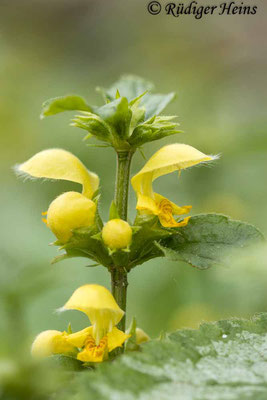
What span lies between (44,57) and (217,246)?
302 inches

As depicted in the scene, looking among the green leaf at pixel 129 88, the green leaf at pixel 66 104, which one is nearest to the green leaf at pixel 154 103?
the green leaf at pixel 129 88

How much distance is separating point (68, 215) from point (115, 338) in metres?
0.31

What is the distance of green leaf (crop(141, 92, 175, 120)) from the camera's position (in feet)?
5.43

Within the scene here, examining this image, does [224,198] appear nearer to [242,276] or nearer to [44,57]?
[242,276]

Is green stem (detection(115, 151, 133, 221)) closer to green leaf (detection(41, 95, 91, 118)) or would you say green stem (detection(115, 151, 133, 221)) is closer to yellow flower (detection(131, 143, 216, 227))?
yellow flower (detection(131, 143, 216, 227))

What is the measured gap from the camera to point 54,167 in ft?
5.34

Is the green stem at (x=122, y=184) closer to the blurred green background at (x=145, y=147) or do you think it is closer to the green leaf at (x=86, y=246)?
the green leaf at (x=86, y=246)

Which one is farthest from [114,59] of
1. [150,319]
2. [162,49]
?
[150,319]

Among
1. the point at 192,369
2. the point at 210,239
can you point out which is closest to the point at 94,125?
the point at 210,239

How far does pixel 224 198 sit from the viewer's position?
3.85 meters

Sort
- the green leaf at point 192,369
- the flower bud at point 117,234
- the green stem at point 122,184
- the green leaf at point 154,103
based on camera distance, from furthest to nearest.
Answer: the green leaf at point 154,103 < the green stem at point 122,184 < the flower bud at point 117,234 < the green leaf at point 192,369

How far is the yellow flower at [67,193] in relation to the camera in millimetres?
1503

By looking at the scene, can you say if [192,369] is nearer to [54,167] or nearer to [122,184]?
[122,184]

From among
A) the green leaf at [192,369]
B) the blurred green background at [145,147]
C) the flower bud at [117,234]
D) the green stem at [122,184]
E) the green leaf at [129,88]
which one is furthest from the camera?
the blurred green background at [145,147]
